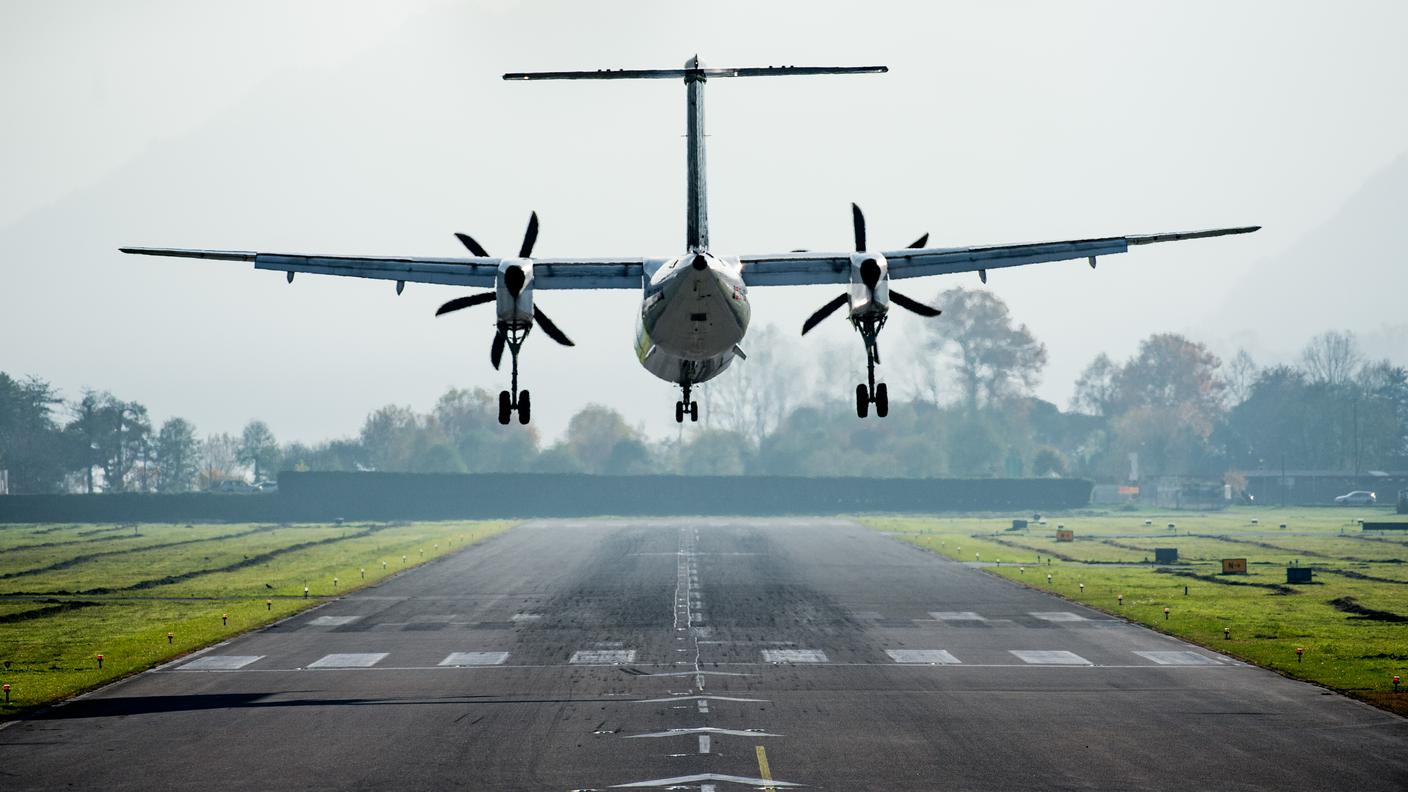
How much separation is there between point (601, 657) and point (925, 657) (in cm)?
1281

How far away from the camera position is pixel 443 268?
3459cm

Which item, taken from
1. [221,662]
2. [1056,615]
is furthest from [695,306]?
[1056,615]

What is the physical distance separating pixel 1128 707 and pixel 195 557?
3394 inches

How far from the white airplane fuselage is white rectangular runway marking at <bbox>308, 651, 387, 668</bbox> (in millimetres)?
25240

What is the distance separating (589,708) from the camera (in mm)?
41469

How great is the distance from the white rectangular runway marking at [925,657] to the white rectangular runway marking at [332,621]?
26876 millimetres

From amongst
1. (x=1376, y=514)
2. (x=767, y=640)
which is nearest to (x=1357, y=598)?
(x=767, y=640)

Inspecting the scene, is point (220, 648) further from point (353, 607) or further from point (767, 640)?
point (767, 640)

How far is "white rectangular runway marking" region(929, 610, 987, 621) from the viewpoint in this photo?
64.1 meters

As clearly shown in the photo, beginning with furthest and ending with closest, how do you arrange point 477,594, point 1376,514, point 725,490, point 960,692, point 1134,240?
1. point 725,490
2. point 1376,514
3. point 477,594
4. point 960,692
5. point 1134,240

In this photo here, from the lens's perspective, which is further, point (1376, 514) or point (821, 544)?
point (1376, 514)

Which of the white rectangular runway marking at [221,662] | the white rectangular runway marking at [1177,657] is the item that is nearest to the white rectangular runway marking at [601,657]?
the white rectangular runway marking at [221,662]

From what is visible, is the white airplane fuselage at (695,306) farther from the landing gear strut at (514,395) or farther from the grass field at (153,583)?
the grass field at (153,583)

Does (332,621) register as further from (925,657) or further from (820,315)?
(820,315)
